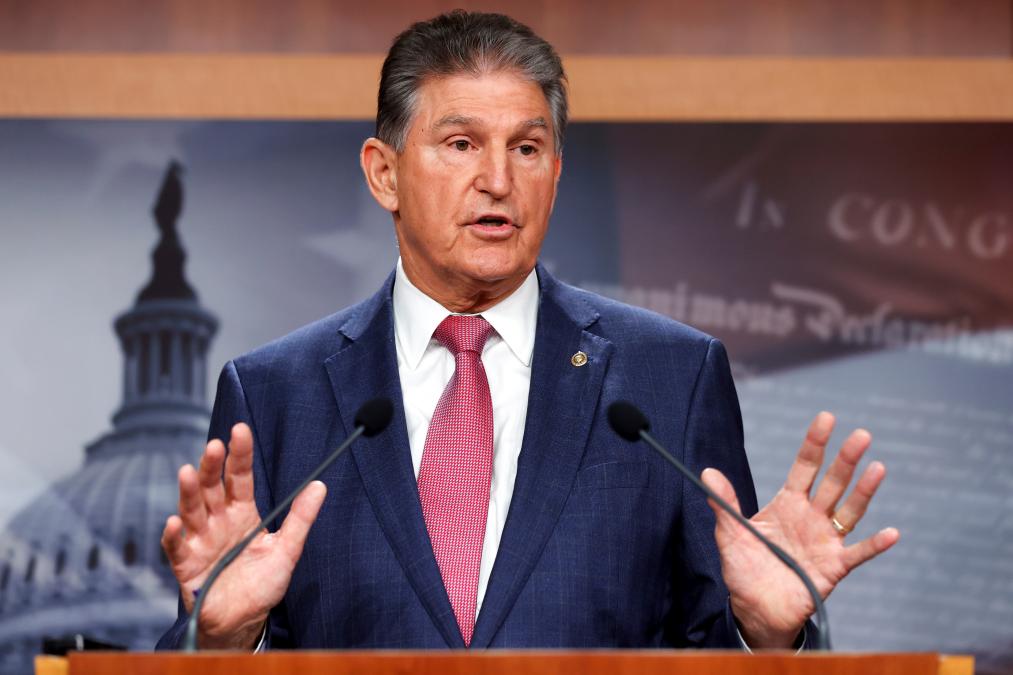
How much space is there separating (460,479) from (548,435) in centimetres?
15

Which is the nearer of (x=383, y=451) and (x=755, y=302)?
(x=383, y=451)

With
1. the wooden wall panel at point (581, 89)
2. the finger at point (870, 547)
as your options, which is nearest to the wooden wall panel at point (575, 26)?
the wooden wall panel at point (581, 89)

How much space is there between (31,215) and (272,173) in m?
0.63

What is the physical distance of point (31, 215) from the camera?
12.1ft

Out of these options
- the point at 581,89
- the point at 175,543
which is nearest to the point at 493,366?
the point at 175,543

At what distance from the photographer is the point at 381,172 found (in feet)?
7.94

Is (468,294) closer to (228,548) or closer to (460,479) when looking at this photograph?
(460,479)

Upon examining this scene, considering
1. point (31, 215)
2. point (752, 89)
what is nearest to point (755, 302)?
point (752, 89)

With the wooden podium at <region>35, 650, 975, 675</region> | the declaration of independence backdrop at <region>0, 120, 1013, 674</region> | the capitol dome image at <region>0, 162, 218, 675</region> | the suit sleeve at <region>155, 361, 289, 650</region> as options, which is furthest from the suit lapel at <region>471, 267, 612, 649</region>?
the capitol dome image at <region>0, 162, 218, 675</region>

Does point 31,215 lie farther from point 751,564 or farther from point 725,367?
point 751,564

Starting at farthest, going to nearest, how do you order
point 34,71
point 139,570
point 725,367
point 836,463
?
point 34,71
point 139,570
point 725,367
point 836,463

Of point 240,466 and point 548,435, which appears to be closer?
point 240,466

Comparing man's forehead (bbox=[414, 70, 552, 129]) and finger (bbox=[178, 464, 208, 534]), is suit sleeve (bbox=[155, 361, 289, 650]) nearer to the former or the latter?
finger (bbox=[178, 464, 208, 534])

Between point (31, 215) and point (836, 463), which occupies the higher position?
point (31, 215)
